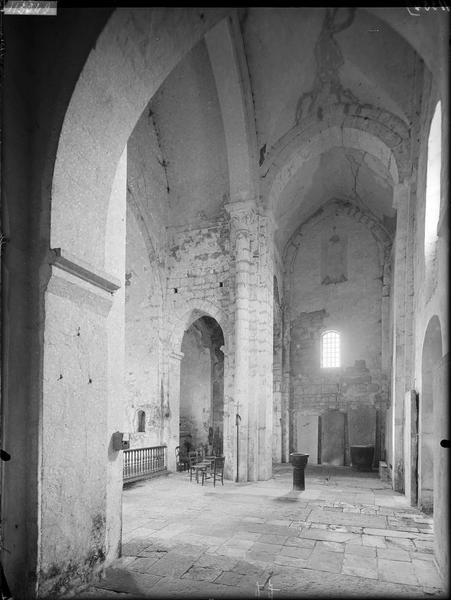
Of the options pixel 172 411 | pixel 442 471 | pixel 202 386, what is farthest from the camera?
pixel 202 386

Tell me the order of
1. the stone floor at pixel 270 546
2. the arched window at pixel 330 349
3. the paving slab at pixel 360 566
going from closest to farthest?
the stone floor at pixel 270 546
the paving slab at pixel 360 566
the arched window at pixel 330 349

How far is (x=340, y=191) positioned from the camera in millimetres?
16172

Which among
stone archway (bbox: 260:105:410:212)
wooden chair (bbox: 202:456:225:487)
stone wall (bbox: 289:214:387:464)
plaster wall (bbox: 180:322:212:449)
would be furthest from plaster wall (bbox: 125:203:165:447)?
stone wall (bbox: 289:214:387:464)

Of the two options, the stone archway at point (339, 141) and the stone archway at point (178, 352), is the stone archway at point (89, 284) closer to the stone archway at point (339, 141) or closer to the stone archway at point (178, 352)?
the stone archway at point (178, 352)

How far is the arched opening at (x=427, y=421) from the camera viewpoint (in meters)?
7.57

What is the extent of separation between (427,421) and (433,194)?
155 inches

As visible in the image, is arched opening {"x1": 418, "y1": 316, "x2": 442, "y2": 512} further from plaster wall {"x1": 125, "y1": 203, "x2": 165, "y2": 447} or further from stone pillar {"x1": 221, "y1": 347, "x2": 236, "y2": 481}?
plaster wall {"x1": 125, "y1": 203, "x2": 165, "y2": 447}

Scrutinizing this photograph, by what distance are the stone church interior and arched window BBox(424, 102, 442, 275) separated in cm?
6

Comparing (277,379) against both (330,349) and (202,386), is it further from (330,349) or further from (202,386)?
(202,386)

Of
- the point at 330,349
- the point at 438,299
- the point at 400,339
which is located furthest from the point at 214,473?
the point at 330,349

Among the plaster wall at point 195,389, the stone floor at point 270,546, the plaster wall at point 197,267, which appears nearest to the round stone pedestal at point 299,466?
the stone floor at point 270,546

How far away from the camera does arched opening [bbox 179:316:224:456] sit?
18.2 metres

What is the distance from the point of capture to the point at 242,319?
12008mm

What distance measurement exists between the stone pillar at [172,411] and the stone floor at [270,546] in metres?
3.30
